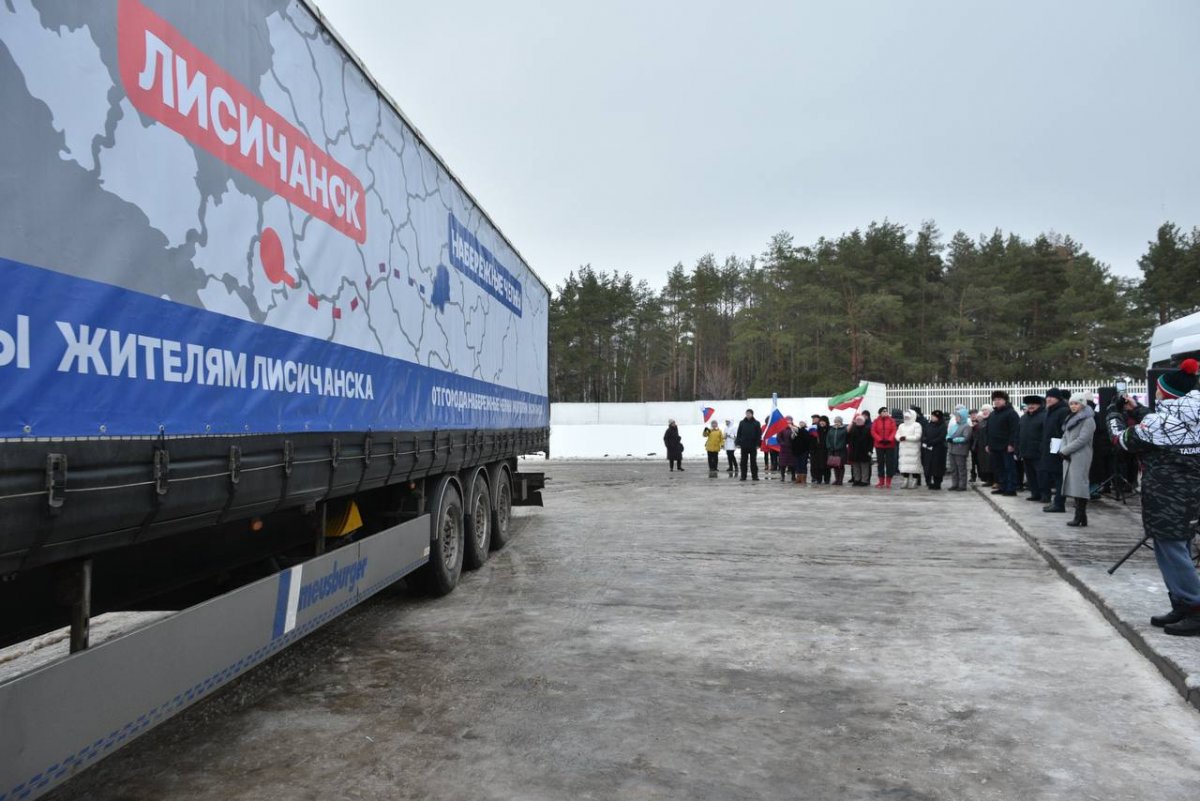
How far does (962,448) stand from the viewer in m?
16.8

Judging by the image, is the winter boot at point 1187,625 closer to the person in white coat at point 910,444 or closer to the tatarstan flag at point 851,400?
the person in white coat at point 910,444

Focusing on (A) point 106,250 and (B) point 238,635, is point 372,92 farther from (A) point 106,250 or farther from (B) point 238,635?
(B) point 238,635

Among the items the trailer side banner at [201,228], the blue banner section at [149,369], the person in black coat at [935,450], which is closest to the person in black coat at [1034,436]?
the person in black coat at [935,450]

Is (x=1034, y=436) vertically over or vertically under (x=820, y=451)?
over

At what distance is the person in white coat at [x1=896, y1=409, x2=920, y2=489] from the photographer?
1838 cm

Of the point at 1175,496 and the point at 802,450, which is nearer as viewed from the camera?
A: the point at 1175,496

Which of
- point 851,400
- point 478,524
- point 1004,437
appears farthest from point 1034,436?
point 851,400

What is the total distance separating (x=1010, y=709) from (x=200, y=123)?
4666 mm

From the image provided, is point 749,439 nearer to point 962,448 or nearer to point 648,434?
point 962,448

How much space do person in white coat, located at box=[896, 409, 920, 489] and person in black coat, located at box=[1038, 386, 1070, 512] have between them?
18.2ft

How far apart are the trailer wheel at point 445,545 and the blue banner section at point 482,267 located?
6.18ft

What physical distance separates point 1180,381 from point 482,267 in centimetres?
561

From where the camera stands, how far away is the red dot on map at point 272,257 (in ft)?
12.6

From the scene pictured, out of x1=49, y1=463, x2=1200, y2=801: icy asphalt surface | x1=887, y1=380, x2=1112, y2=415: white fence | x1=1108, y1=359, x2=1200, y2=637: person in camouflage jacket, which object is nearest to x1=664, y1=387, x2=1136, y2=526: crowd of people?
x1=49, y1=463, x2=1200, y2=801: icy asphalt surface
